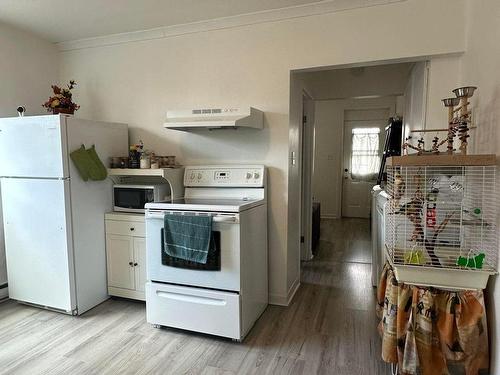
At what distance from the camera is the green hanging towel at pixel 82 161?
99.4 inches

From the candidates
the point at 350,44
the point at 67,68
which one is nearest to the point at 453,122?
the point at 350,44

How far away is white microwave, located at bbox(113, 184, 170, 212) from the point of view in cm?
278

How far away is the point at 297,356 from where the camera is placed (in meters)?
2.06

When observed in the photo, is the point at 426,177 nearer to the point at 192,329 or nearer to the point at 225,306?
the point at 225,306

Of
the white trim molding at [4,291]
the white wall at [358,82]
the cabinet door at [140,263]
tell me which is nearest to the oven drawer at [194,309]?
the cabinet door at [140,263]

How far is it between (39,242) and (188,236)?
4.54 feet

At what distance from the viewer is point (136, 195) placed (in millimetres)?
2805

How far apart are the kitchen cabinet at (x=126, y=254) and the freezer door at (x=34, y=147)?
0.62 meters

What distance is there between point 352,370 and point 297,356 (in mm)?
340

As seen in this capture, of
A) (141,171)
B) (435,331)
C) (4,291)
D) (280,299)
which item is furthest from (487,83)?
(4,291)

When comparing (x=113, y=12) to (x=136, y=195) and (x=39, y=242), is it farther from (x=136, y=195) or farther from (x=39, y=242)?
(x=39, y=242)

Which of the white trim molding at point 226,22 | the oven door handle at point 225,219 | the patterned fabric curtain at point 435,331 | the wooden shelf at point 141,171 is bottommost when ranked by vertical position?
the patterned fabric curtain at point 435,331

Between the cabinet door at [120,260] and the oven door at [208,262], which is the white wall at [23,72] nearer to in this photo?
the cabinet door at [120,260]

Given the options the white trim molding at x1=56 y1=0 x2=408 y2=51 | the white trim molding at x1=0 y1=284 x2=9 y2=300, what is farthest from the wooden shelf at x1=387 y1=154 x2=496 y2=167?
the white trim molding at x1=0 y1=284 x2=9 y2=300
